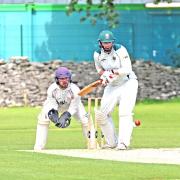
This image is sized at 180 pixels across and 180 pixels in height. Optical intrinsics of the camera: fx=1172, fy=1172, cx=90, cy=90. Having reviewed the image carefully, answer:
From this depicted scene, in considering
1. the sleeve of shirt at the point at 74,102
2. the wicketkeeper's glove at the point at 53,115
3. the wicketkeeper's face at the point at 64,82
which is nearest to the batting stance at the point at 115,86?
the sleeve of shirt at the point at 74,102

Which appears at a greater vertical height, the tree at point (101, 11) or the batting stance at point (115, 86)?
the tree at point (101, 11)

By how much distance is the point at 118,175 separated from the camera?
1541 cm

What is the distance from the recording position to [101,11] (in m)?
40.9

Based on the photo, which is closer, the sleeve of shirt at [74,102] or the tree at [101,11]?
the sleeve of shirt at [74,102]

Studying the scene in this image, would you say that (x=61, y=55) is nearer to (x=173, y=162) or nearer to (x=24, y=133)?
(x=24, y=133)

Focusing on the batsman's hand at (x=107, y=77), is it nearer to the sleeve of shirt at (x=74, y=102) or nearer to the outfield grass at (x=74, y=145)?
the sleeve of shirt at (x=74, y=102)

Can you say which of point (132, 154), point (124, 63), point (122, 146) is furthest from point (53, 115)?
point (132, 154)

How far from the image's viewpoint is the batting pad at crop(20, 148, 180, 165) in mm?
18000

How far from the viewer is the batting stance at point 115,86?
65.7 feet

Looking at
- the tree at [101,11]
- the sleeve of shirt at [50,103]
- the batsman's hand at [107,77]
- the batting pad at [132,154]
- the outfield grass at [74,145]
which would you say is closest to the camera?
the outfield grass at [74,145]

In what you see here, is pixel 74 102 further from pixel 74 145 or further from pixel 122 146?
pixel 74 145

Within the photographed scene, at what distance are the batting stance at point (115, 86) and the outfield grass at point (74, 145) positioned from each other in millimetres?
1323

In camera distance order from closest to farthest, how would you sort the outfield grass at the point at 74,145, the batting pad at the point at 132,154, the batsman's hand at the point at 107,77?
the outfield grass at the point at 74,145 < the batting pad at the point at 132,154 < the batsman's hand at the point at 107,77

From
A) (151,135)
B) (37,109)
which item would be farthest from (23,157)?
(37,109)
